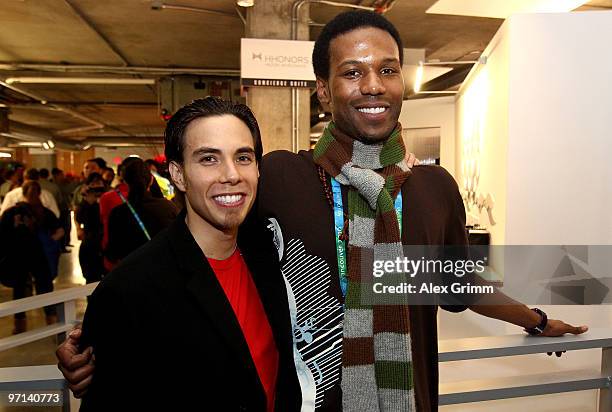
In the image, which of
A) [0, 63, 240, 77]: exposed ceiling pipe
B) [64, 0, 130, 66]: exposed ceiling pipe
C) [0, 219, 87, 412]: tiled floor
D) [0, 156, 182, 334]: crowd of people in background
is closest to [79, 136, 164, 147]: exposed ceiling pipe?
[0, 63, 240, 77]: exposed ceiling pipe

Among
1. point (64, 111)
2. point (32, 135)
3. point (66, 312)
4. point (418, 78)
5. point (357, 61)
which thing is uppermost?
point (64, 111)

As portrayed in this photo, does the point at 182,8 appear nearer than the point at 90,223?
No

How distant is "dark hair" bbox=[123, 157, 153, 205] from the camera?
357 centimetres

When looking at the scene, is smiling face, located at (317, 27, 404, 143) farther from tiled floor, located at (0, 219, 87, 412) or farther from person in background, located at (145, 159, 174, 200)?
person in background, located at (145, 159, 174, 200)

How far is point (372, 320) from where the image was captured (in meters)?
1.15

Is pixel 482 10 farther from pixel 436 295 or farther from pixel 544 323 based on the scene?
pixel 436 295

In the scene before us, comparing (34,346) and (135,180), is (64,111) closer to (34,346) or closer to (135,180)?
(34,346)

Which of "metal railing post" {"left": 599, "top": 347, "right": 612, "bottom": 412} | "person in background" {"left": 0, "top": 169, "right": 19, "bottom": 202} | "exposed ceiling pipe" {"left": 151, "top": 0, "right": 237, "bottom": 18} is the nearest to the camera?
"metal railing post" {"left": 599, "top": 347, "right": 612, "bottom": 412}

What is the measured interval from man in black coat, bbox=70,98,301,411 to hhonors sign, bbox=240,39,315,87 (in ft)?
14.1

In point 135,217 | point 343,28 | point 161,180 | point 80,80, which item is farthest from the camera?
point 80,80

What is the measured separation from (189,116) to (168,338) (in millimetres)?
473

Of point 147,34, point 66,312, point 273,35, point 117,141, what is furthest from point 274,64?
point 117,141

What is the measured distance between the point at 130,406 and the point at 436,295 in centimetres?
74

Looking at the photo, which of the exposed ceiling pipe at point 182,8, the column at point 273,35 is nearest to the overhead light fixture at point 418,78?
the column at point 273,35
